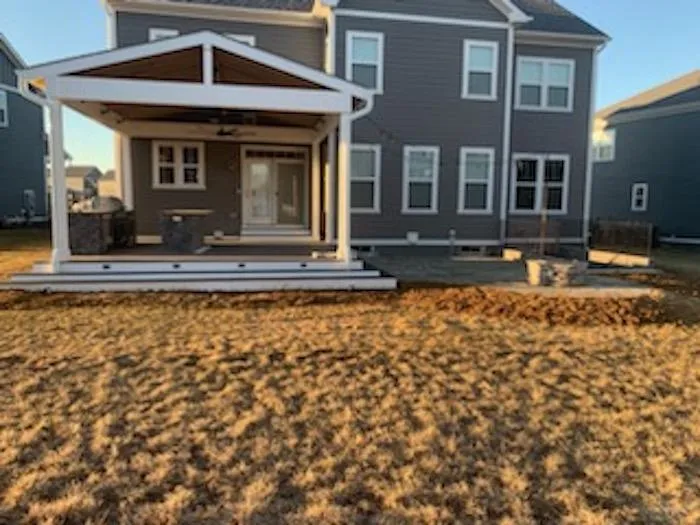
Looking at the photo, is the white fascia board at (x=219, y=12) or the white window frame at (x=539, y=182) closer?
the white fascia board at (x=219, y=12)

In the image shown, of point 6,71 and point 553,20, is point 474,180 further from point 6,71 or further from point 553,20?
point 6,71

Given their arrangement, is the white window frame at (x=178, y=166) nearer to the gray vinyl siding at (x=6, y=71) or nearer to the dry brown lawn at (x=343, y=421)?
A: the dry brown lawn at (x=343, y=421)

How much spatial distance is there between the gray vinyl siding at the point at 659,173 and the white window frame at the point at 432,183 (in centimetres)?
1191

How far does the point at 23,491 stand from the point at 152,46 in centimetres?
722

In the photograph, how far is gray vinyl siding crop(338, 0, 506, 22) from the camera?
43.7 ft

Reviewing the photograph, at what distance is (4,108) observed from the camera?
2464cm

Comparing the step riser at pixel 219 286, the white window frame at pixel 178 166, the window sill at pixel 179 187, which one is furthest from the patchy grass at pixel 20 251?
the white window frame at pixel 178 166

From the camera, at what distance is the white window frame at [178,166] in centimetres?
1380

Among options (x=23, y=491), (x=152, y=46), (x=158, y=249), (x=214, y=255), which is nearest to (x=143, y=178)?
(x=158, y=249)

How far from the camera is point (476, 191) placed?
14.5 meters

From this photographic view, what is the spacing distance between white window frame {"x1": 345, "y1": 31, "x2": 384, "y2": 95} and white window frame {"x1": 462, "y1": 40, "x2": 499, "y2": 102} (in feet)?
6.63

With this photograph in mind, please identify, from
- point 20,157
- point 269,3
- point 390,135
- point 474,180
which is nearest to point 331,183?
point 390,135

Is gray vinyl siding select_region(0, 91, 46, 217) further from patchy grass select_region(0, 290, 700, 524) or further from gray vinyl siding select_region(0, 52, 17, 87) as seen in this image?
patchy grass select_region(0, 290, 700, 524)

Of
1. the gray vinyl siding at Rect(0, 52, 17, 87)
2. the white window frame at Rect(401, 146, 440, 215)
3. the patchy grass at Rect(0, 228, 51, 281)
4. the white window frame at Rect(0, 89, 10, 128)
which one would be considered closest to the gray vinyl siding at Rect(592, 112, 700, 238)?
the white window frame at Rect(401, 146, 440, 215)
